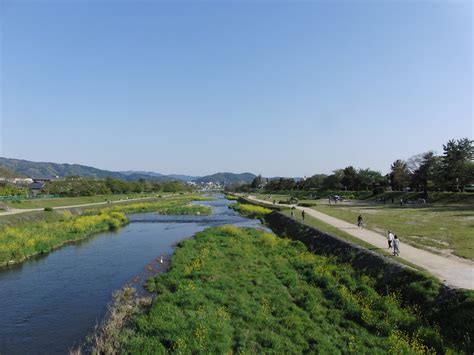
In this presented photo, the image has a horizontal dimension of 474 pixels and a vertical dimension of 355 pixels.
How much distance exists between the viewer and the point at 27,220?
4059 cm

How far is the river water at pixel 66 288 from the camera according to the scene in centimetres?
1309

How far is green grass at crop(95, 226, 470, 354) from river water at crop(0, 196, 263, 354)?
2.42m

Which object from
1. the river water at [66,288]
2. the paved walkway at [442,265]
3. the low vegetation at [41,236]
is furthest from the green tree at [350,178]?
the paved walkway at [442,265]

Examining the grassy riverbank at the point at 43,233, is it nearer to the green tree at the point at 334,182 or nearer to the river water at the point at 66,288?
the river water at the point at 66,288

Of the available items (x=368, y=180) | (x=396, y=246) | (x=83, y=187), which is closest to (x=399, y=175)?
(x=368, y=180)

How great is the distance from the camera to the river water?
13086 millimetres

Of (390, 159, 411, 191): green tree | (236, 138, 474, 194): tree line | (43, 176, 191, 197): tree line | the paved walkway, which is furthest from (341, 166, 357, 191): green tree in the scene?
the paved walkway

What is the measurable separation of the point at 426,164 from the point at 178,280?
5819cm

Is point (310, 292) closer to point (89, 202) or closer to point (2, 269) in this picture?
point (2, 269)

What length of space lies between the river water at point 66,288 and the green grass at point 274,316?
2418mm

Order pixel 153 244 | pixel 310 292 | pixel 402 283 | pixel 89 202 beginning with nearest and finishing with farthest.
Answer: pixel 402 283 < pixel 310 292 < pixel 153 244 < pixel 89 202

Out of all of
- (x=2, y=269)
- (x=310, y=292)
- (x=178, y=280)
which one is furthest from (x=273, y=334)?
(x=2, y=269)

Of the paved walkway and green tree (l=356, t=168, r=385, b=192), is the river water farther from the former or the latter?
green tree (l=356, t=168, r=385, b=192)

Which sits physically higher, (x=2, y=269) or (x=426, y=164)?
(x=426, y=164)
